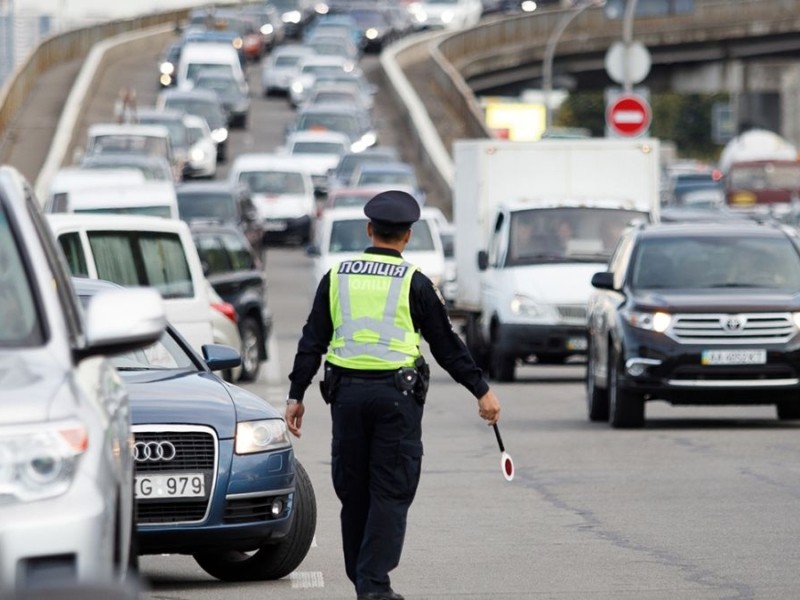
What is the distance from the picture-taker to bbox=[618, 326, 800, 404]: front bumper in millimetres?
18953

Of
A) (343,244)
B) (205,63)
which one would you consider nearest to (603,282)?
(343,244)

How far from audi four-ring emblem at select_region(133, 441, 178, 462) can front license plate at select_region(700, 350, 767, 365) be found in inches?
364

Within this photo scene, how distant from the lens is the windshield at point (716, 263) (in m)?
19.9

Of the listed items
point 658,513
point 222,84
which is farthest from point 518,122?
point 658,513

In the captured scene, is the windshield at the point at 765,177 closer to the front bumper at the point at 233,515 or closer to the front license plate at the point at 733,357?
the front license plate at the point at 733,357

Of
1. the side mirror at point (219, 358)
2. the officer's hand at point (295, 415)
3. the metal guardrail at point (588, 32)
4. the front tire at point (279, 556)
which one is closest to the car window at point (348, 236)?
the side mirror at point (219, 358)

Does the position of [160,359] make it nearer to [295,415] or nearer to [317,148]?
[295,415]

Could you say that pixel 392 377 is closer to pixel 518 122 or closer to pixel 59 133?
pixel 59 133

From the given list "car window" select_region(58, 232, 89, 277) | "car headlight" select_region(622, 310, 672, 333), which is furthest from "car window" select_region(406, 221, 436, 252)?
"car headlight" select_region(622, 310, 672, 333)

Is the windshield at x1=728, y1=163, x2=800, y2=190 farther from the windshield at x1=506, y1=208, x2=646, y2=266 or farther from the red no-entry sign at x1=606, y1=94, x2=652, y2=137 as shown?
the windshield at x1=506, y1=208, x2=646, y2=266

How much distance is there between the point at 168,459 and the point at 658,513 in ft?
12.8

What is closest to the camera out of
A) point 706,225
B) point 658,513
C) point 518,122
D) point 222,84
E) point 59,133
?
point 658,513

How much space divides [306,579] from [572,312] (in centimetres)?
1487

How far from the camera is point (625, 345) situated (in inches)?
757
